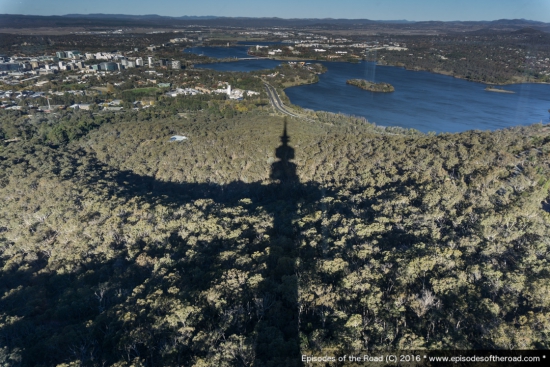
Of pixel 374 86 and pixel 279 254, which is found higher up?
pixel 374 86

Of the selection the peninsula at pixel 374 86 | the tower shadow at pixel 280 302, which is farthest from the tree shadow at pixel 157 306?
the peninsula at pixel 374 86

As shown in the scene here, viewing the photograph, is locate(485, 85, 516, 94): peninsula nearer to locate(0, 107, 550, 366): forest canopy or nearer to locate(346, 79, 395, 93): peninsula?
locate(346, 79, 395, 93): peninsula

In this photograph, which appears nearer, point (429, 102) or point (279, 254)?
point (279, 254)

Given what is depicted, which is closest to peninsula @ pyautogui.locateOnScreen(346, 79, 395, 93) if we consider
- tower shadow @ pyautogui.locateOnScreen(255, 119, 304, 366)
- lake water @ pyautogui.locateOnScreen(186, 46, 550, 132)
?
lake water @ pyautogui.locateOnScreen(186, 46, 550, 132)

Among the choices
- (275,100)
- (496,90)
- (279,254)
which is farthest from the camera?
(496,90)

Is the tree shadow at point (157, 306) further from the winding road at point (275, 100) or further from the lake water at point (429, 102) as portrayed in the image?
the lake water at point (429, 102)

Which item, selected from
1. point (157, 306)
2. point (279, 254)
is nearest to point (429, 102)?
point (279, 254)

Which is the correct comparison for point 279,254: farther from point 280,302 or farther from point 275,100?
point 275,100

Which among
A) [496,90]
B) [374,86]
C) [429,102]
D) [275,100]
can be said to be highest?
[374,86]

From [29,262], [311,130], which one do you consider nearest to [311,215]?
[29,262]
